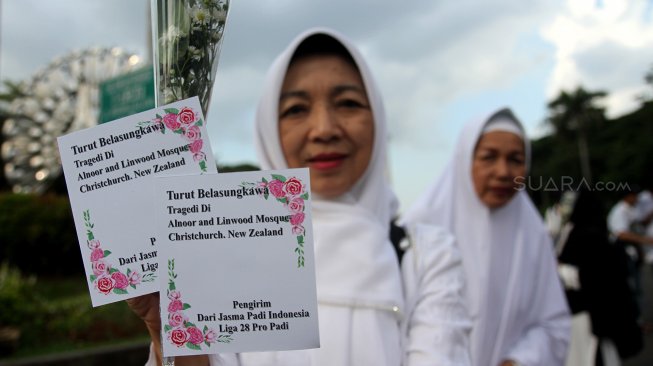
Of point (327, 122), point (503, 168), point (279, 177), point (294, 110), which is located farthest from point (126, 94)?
point (279, 177)

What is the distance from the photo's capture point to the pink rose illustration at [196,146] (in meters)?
0.99

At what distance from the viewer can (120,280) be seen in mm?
948

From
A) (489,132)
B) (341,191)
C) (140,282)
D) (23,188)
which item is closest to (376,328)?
(341,191)

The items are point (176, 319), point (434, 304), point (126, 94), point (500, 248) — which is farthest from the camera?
point (126, 94)

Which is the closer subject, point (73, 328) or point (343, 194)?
point (343, 194)

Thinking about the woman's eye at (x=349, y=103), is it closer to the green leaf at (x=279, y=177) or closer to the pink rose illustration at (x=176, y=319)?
the green leaf at (x=279, y=177)

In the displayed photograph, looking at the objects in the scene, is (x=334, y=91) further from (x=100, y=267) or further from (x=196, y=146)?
(x=100, y=267)

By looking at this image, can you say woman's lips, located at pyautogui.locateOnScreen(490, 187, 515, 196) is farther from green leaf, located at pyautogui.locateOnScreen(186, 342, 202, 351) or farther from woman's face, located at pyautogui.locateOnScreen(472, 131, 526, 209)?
green leaf, located at pyautogui.locateOnScreen(186, 342, 202, 351)

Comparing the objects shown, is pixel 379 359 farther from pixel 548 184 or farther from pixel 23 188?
pixel 23 188

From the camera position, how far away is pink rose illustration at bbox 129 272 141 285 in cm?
95

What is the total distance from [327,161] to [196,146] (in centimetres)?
61

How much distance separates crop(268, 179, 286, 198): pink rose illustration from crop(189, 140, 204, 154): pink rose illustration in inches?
5.4

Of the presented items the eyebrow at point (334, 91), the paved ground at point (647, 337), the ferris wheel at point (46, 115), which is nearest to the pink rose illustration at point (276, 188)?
the eyebrow at point (334, 91)

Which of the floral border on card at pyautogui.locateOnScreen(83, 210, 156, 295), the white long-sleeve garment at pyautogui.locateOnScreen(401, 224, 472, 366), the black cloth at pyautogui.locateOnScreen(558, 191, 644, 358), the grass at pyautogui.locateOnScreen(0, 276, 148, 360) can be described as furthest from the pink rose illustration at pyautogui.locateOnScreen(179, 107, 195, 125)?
the grass at pyautogui.locateOnScreen(0, 276, 148, 360)
